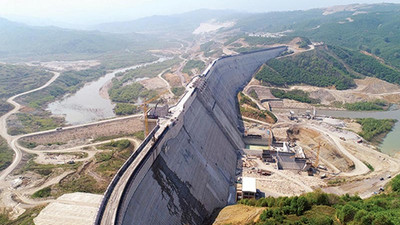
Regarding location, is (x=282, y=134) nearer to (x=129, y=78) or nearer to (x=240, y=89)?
(x=240, y=89)

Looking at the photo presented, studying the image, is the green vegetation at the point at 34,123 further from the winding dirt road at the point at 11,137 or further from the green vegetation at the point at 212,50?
the green vegetation at the point at 212,50

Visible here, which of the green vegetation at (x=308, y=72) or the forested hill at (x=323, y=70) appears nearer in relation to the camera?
the green vegetation at (x=308, y=72)

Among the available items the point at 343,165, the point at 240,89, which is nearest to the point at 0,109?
the point at 240,89

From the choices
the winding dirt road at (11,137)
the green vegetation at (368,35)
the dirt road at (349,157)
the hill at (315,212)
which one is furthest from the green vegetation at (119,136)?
the green vegetation at (368,35)

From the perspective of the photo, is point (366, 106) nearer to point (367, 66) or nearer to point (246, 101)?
point (367, 66)

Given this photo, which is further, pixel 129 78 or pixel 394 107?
pixel 129 78
